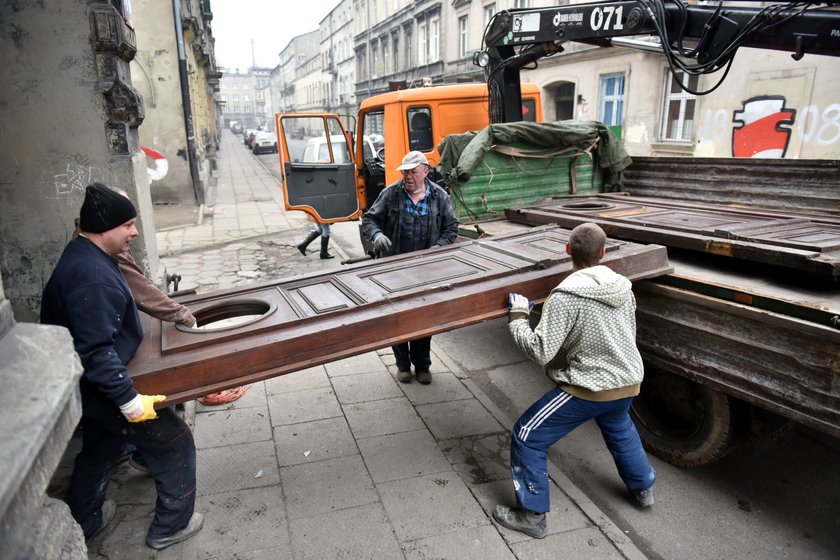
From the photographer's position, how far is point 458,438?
12.7 feet

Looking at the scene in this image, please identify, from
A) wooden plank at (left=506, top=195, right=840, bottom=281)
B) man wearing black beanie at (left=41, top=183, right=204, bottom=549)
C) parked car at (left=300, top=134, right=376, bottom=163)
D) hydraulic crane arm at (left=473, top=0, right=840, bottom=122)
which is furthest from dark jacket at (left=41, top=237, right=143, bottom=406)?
parked car at (left=300, top=134, right=376, bottom=163)

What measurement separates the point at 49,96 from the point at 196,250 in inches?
255

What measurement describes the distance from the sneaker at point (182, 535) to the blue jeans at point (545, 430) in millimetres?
1701

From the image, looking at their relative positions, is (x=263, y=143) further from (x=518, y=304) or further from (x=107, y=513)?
(x=518, y=304)

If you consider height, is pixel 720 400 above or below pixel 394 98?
below

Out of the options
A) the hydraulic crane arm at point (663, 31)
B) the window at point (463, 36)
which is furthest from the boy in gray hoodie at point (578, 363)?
the window at point (463, 36)

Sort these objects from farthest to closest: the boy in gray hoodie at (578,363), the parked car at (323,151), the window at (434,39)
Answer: the window at (434,39) → the parked car at (323,151) → the boy in gray hoodie at (578,363)

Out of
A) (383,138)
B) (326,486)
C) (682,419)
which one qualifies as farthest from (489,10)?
(326,486)

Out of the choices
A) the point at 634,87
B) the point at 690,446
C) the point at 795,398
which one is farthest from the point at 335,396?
the point at 634,87

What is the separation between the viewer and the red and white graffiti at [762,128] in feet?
39.1

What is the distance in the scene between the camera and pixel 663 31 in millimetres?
5082

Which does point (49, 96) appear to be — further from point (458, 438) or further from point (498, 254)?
point (458, 438)

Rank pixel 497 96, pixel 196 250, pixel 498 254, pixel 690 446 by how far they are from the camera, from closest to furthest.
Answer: pixel 690 446 < pixel 498 254 < pixel 497 96 < pixel 196 250

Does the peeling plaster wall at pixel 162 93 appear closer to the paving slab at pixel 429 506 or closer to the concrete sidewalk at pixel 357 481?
the concrete sidewalk at pixel 357 481
